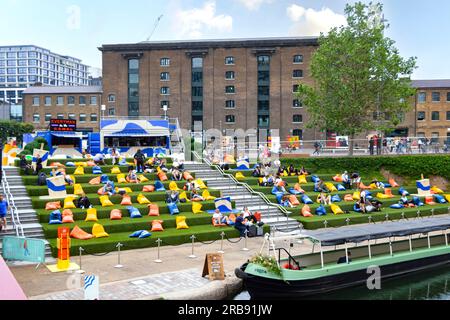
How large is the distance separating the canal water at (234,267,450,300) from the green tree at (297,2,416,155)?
21497mm

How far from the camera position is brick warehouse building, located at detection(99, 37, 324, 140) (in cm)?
6844

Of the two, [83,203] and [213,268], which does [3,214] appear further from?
[213,268]

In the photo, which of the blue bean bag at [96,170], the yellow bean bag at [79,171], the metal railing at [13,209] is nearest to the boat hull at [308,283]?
the metal railing at [13,209]

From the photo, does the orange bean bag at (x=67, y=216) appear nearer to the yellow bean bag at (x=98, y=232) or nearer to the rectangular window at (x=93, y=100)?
the yellow bean bag at (x=98, y=232)

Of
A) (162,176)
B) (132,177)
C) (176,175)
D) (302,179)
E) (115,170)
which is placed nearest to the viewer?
(132,177)

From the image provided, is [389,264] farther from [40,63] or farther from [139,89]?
[40,63]

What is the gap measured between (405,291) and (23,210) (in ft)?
58.6

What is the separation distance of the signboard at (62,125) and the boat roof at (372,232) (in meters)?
26.6

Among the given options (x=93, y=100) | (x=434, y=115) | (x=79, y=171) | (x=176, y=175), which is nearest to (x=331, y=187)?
(x=176, y=175)

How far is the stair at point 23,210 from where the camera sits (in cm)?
2191

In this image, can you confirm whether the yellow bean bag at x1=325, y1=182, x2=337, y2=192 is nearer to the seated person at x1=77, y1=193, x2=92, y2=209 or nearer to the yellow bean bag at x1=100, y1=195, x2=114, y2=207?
the yellow bean bag at x1=100, y1=195, x2=114, y2=207

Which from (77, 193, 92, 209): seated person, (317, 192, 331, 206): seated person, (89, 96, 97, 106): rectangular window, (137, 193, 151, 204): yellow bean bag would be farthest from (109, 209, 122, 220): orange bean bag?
(89, 96, 97, 106): rectangular window

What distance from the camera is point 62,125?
41188 mm

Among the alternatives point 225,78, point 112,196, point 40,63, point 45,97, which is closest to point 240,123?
point 225,78
